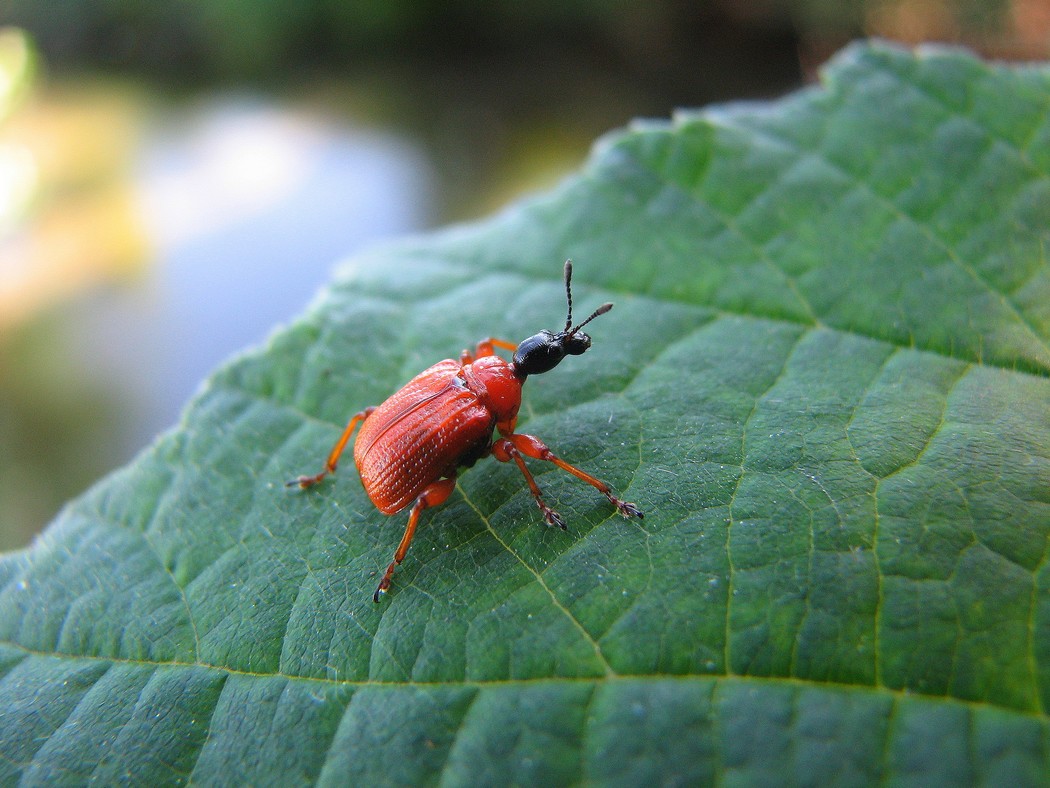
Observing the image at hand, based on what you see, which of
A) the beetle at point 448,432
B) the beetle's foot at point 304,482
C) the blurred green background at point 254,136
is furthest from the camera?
the blurred green background at point 254,136

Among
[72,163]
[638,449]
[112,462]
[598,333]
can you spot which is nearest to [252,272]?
[112,462]

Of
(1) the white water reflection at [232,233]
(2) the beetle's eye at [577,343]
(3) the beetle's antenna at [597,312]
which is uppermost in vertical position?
(3) the beetle's antenna at [597,312]

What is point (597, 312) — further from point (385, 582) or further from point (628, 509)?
point (385, 582)

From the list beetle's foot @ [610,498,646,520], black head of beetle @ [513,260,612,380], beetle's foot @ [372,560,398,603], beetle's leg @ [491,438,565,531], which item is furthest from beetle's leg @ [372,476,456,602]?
beetle's foot @ [610,498,646,520]

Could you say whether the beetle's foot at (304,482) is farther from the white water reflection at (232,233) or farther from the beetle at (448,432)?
the white water reflection at (232,233)

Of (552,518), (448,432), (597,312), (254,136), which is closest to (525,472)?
(552,518)

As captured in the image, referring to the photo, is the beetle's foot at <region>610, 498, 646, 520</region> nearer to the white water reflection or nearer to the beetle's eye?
the beetle's eye

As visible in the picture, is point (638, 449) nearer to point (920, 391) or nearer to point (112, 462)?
point (920, 391)

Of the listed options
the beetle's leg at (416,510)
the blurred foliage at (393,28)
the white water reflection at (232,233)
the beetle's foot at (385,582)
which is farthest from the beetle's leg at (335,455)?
the blurred foliage at (393,28)
